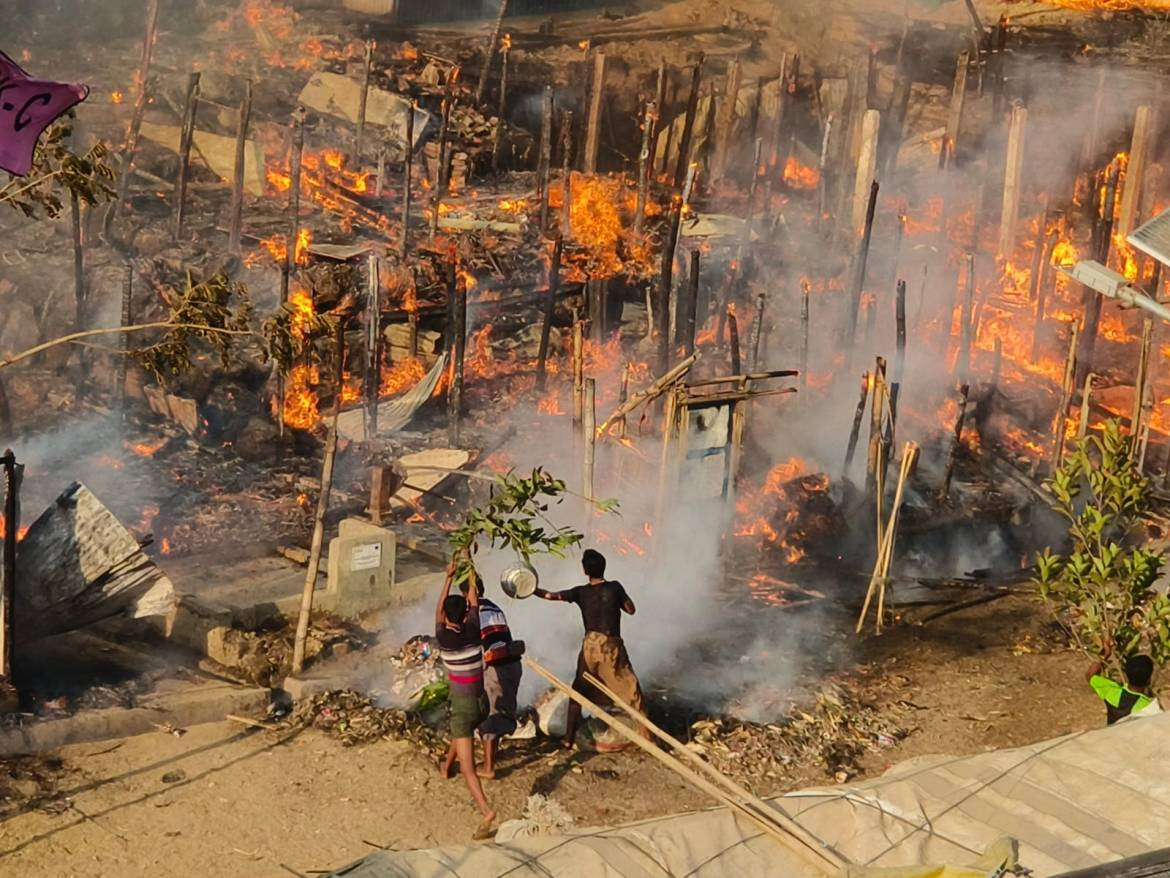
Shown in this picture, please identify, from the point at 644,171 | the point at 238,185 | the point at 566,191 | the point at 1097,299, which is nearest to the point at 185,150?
the point at 238,185

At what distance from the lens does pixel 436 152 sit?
27406mm

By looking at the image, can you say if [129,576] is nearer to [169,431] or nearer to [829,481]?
[169,431]

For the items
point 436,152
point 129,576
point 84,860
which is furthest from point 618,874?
point 436,152

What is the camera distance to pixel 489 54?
2917cm

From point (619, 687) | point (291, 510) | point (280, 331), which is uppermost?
point (280, 331)

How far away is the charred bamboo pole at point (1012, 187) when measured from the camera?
2719 cm

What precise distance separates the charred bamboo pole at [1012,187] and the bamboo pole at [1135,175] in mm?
1898

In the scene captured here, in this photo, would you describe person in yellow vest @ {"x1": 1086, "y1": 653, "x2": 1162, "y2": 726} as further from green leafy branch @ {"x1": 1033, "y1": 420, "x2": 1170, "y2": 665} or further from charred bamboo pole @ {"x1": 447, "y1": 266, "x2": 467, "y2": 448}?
charred bamboo pole @ {"x1": 447, "y1": 266, "x2": 467, "y2": 448}

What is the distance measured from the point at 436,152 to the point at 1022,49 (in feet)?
43.5

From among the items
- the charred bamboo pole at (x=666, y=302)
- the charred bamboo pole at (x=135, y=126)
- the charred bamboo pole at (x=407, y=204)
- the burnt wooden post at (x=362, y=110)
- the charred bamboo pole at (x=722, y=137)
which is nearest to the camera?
the charred bamboo pole at (x=666, y=302)

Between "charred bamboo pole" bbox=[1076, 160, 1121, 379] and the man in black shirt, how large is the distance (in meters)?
12.8

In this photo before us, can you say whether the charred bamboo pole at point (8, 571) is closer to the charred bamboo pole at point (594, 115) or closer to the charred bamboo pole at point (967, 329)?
the charred bamboo pole at point (967, 329)

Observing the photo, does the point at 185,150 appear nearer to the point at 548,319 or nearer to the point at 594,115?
the point at 548,319

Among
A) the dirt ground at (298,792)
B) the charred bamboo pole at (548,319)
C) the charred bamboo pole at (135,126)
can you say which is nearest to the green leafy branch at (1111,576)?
the dirt ground at (298,792)
